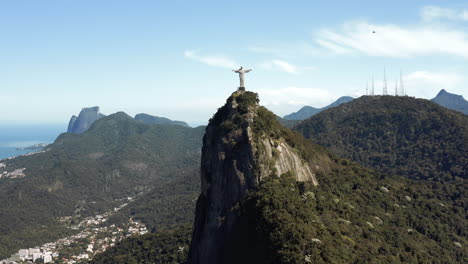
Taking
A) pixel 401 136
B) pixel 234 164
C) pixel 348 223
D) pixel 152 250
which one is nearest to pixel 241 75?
pixel 234 164

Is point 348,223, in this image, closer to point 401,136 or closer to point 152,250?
point 152,250

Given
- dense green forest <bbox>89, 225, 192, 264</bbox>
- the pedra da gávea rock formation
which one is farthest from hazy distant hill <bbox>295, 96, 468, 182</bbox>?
dense green forest <bbox>89, 225, 192, 264</bbox>

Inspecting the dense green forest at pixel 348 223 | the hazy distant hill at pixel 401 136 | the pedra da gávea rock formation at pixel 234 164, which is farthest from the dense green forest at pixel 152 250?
the hazy distant hill at pixel 401 136

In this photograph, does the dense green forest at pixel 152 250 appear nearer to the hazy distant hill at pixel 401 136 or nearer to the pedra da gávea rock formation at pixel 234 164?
the pedra da gávea rock formation at pixel 234 164

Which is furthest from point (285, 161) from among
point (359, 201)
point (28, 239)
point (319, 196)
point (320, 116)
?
point (28, 239)

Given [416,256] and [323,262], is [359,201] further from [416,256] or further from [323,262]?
[323,262]
